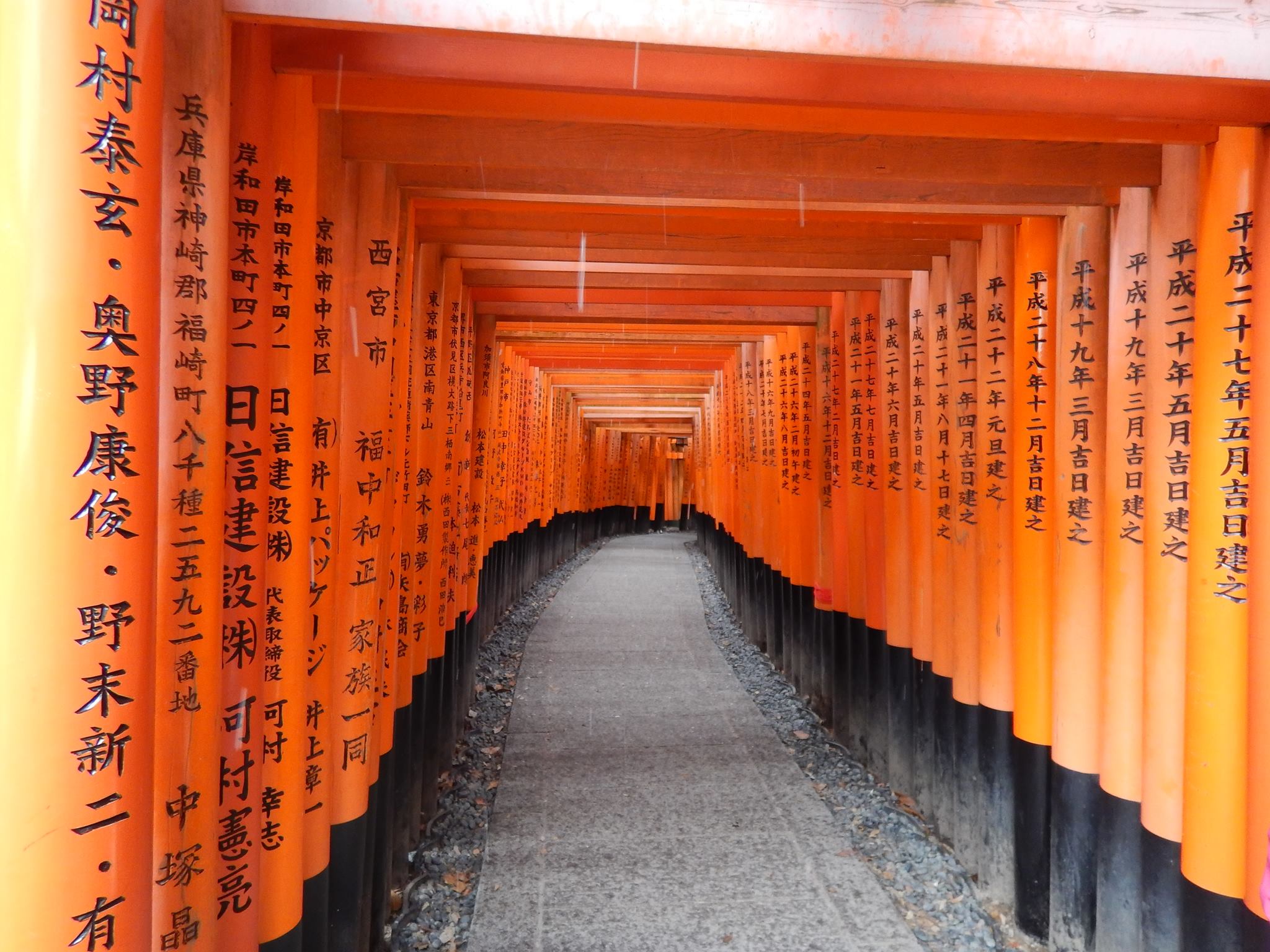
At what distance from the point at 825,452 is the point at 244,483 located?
5.10m

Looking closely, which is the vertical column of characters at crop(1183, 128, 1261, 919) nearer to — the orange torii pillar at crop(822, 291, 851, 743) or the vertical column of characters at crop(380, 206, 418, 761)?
the vertical column of characters at crop(380, 206, 418, 761)

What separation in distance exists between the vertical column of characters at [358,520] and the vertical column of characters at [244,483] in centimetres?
64

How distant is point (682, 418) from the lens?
70.1ft

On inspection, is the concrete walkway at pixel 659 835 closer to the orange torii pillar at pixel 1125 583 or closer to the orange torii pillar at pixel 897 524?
the orange torii pillar at pixel 897 524

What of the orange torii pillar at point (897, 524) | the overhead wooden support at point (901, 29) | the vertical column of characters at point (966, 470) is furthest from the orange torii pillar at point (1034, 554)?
the overhead wooden support at point (901, 29)

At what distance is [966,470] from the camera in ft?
13.6

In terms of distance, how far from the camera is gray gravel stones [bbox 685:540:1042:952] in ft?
12.1

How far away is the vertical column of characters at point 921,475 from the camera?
181 inches

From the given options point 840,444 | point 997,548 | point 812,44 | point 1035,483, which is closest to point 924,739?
point 997,548

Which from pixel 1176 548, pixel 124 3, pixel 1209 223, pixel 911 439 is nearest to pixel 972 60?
pixel 1209 223

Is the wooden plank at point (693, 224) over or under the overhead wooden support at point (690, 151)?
over

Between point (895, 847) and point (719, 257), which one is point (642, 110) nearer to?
point (719, 257)

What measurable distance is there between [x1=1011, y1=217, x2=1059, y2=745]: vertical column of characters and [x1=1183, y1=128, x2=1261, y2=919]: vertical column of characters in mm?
931

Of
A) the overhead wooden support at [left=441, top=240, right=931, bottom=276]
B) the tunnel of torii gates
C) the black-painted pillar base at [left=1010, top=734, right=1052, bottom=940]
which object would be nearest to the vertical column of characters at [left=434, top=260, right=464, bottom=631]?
the tunnel of torii gates
